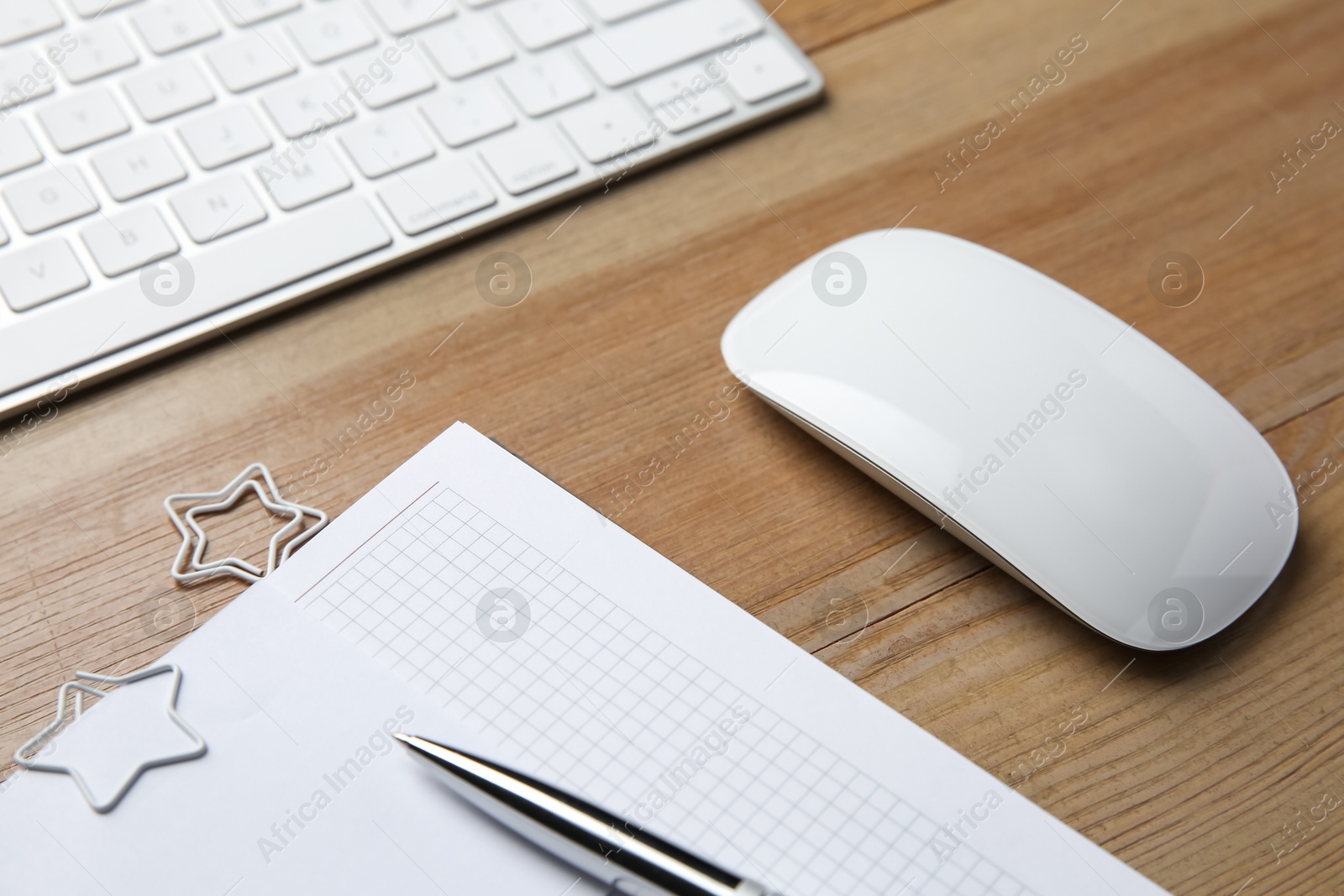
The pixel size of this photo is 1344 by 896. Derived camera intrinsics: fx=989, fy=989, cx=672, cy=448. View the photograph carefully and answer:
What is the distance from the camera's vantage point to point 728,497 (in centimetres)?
48

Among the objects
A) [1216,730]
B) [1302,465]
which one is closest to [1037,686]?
[1216,730]

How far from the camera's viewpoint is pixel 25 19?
554mm

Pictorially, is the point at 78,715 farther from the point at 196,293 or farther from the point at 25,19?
the point at 25,19

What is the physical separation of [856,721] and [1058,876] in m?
0.09

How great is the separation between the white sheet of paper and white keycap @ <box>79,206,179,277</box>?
0.61ft

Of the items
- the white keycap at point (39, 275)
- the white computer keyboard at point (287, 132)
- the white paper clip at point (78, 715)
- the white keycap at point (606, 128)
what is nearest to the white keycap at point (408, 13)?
the white computer keyboard at point (287, 132)

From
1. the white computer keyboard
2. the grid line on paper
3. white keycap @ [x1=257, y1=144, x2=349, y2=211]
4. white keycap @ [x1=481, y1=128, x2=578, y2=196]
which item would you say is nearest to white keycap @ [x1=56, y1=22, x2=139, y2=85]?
the white computer keyboard

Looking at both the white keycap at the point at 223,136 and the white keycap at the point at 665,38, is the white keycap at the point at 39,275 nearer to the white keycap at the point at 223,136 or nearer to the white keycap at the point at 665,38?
the white keycap at the point at 223,136

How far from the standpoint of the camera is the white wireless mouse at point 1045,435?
0.41 metres

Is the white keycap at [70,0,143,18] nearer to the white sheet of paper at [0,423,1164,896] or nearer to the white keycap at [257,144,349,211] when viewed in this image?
the white keycap at [257,144,349,211]

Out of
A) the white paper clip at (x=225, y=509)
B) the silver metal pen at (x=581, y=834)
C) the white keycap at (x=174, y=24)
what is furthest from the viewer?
the white keycap at (x=174, y=24)

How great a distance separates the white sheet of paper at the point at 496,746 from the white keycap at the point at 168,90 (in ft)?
0.86

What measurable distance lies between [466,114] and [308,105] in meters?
0.09

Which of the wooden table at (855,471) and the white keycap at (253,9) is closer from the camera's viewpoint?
the wooden table at (855,471)
